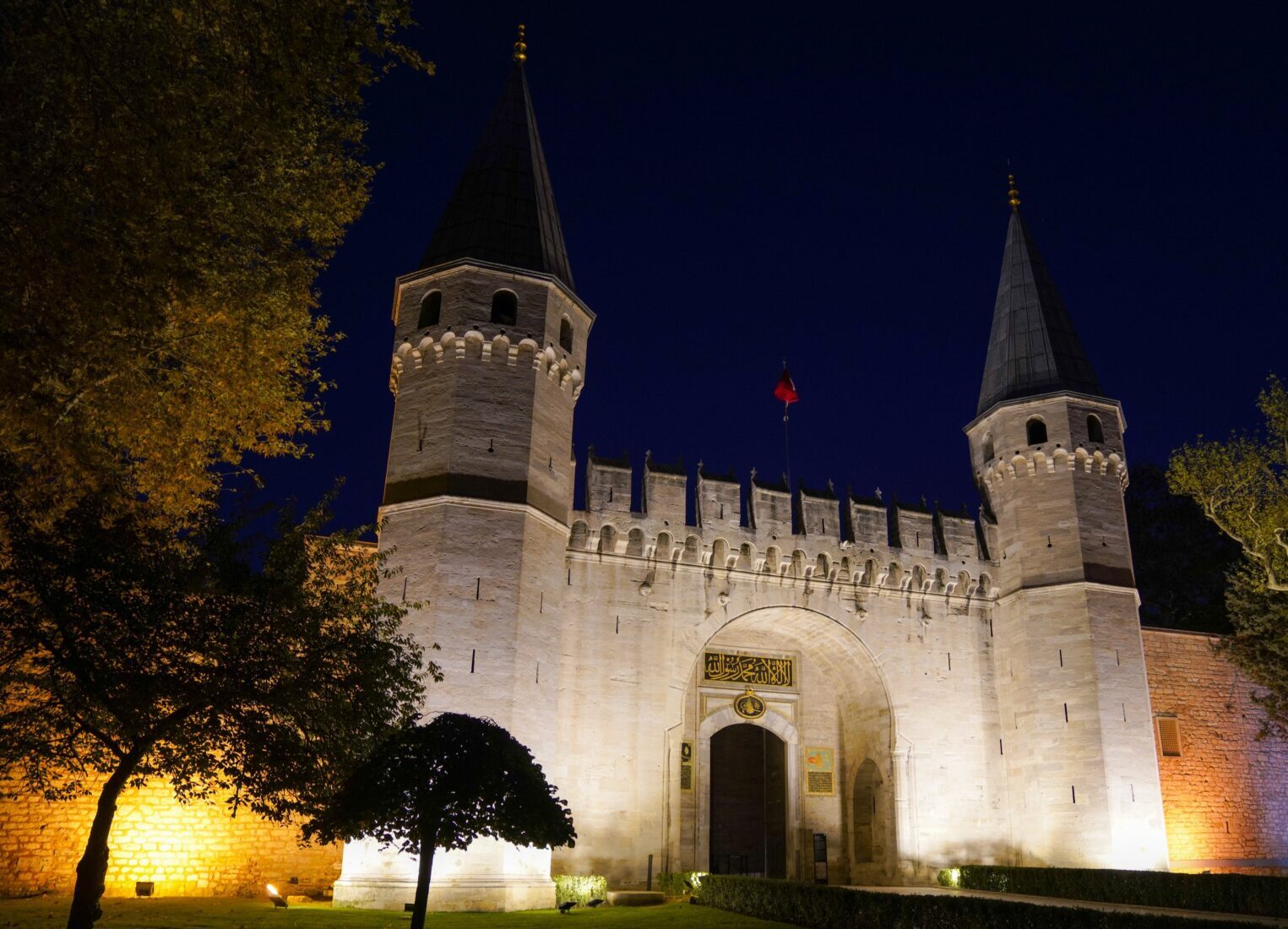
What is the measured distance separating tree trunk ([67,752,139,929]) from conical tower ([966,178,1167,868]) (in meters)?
16.3

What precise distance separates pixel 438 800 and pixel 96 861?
11.2ft

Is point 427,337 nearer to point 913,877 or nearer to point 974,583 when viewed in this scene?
point 974,583

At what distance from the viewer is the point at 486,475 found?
16844 mm

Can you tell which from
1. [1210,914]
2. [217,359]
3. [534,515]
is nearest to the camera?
[217,359]

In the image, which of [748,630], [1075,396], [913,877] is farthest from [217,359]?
[1075,396]

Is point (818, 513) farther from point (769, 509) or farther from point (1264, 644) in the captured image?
point (1264, 644)

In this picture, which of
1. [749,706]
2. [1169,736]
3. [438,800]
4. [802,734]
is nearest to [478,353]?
[749,706]

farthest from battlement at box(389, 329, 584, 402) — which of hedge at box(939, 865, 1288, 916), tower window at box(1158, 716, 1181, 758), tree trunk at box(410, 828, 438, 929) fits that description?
tower window at box(1158, 716, 1181, 758)

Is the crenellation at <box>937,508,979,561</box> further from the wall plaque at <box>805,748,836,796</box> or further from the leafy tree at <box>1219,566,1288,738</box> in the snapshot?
the leafy tree at <box>1219,566,1288,738</box>

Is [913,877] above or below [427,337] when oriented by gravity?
below

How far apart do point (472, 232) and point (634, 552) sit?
678 cm

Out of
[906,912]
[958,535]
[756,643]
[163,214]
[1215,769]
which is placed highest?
[958,535]

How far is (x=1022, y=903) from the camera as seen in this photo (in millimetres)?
11531

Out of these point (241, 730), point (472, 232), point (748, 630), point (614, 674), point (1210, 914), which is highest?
point (472, 232)
